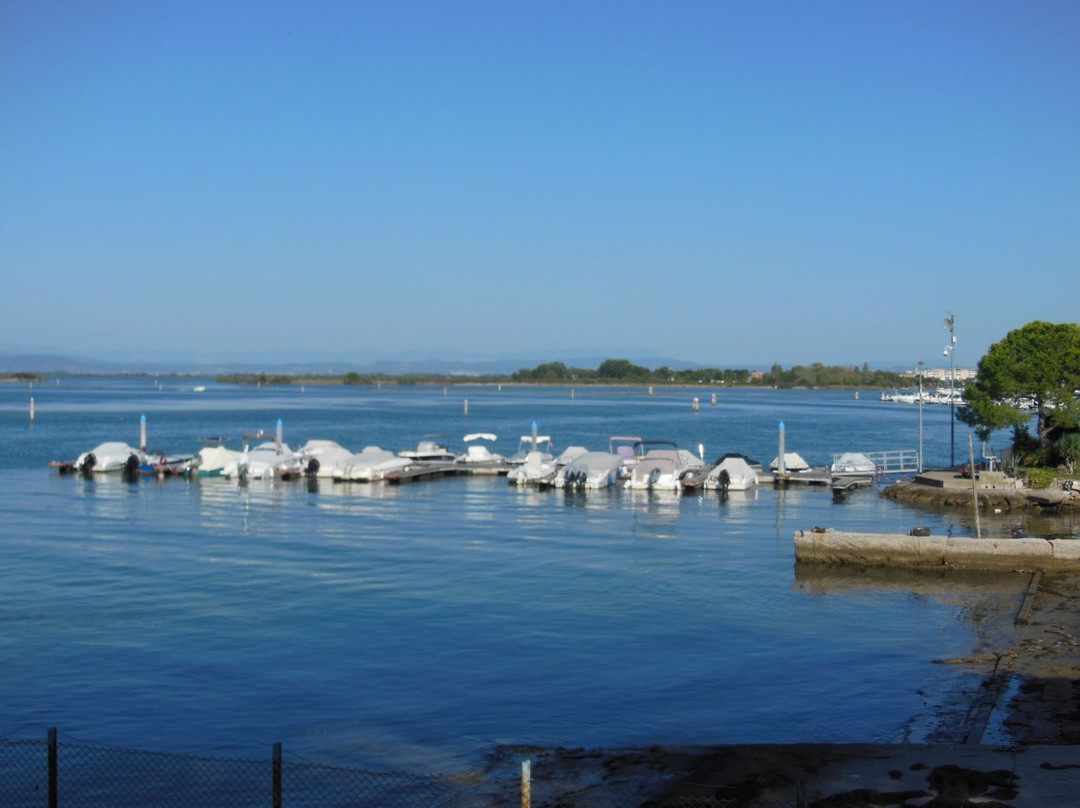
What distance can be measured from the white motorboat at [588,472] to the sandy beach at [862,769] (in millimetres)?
33816

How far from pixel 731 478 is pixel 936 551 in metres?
21.2

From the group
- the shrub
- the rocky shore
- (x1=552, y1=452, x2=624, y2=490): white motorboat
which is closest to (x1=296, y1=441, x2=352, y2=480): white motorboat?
(x1=552, y1=452, x2=624, y2=490): white motorboat

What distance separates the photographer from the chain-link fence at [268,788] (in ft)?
39.9

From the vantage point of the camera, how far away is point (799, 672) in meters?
18.6

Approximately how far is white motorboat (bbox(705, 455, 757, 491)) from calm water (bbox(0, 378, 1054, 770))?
10.4ft

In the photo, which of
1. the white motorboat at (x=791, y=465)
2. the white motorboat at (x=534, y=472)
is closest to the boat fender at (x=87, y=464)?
the white motorboat at (x=534, y=472)

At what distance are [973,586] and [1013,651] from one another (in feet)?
23.8

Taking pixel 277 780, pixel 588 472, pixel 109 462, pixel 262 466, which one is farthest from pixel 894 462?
pixel 277 780

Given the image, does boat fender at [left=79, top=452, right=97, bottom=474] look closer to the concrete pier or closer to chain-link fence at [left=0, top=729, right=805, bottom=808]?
the concrete pier

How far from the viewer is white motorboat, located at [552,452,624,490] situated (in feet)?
165

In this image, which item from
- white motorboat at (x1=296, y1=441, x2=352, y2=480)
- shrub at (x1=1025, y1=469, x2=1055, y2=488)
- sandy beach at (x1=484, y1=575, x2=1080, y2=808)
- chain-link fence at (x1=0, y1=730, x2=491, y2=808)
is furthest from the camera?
white motorboat at (x1=296, y1=441, x2=352, y2=480)

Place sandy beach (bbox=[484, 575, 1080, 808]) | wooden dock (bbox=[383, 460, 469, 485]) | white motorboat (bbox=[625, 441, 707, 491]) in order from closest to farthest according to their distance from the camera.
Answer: sandy beach (bbox=[484, 575, 1080, 808]) < white motorboat (bbox=[625, 441, 707, 491]) < wooden dock (bbox=[383, 460, 469, 485])

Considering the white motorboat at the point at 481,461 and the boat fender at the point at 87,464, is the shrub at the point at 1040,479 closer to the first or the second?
the white motorboat at the point at 481,461

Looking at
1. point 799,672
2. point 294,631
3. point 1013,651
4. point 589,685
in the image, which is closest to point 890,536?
point 1013,651
